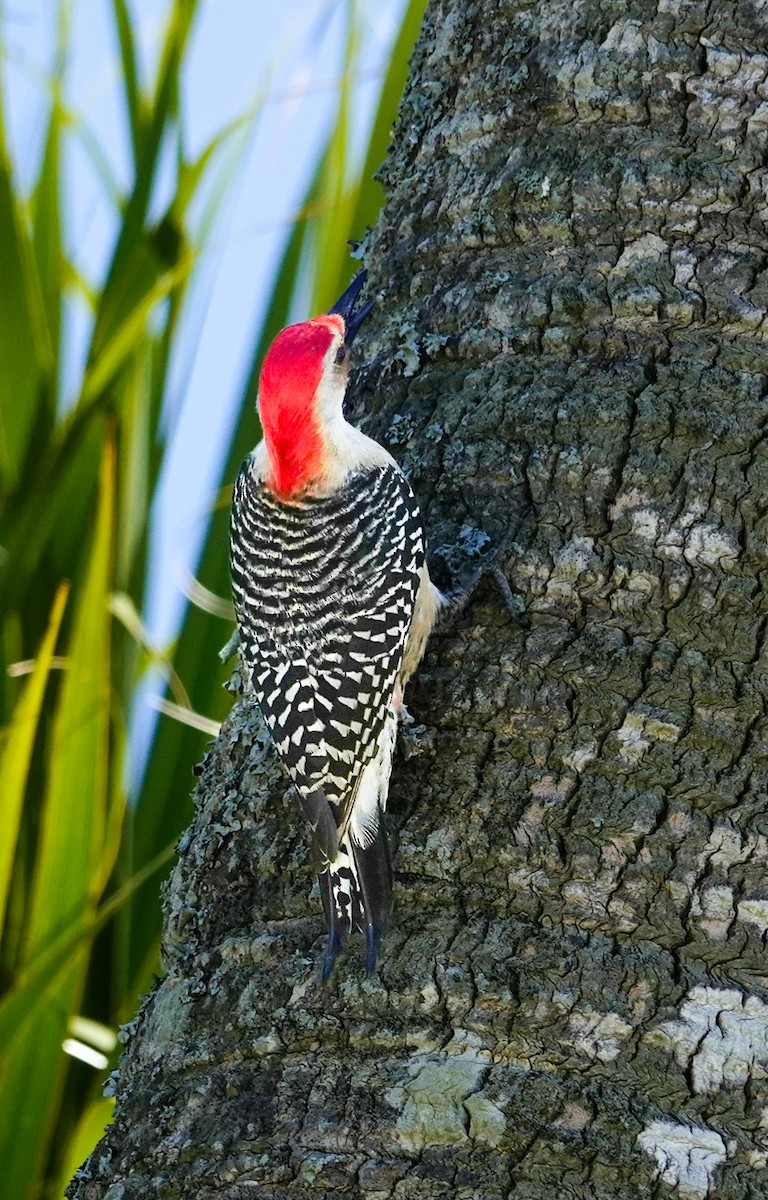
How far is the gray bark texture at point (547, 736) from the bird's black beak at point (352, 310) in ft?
0.15

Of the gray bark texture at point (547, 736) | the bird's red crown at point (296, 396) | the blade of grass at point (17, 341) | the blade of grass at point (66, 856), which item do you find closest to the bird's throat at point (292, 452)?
the bird's red crown at point (296, 396)

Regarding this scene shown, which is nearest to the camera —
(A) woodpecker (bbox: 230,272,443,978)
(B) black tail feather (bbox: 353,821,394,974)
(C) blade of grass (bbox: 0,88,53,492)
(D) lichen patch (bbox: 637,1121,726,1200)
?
(D) lichen patch (bbox: 637,1121,726,1200)

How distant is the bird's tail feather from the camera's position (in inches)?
82.4

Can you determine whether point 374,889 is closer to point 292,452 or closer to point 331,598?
point 331,598

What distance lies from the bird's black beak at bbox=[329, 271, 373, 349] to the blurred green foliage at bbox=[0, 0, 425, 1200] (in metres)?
0.65

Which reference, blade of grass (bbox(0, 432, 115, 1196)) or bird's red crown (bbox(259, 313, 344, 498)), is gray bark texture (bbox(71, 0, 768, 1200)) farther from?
blade of grass (bbox(0, 432, 115, 1196))

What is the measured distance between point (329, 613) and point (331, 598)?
3cm

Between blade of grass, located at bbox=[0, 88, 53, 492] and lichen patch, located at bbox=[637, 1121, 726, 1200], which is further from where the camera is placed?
blade of grass, located at bbox=[0, 88, 53, 492]

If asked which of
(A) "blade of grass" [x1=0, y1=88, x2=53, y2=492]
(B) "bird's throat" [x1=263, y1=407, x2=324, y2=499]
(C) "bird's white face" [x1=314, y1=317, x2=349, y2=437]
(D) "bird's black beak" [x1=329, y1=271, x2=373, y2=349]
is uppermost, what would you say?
(D) "bird's black beak" [x1=329, y1=271, x2=373, y2=349]

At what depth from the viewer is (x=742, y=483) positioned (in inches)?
88.5

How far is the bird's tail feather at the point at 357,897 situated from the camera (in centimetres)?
209

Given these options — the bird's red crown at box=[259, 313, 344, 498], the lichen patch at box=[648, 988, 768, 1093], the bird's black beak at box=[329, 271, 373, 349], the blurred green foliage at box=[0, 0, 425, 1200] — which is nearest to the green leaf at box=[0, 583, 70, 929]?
the blurred green foliage at box=[0, 0, 425, 1200]

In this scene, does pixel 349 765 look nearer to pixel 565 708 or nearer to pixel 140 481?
pixel 565 708

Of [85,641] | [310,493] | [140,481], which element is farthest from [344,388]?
[140,481]
